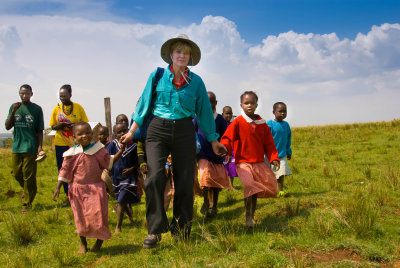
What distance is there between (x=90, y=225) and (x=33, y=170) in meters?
3.78

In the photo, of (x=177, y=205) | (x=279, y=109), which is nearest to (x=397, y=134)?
(x=279, y=109)

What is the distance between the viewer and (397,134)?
17359mm

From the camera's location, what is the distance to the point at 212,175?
5516 millimetres

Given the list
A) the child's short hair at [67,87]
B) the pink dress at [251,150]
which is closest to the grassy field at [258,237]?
the pink dress at [251,150]

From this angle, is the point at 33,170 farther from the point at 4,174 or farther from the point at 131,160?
the point at 4,174

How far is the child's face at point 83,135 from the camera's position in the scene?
167 inches

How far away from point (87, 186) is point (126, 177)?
1162 mm

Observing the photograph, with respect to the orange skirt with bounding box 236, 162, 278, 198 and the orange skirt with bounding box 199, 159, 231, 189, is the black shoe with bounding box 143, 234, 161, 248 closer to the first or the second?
the orange skirt with bounding box 236, 162, 278, 198

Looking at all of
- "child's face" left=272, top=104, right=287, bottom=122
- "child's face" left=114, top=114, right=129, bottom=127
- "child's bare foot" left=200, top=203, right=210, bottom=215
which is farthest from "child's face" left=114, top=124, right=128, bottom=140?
"child's face" left=272, top=104, right=287, bottom=122

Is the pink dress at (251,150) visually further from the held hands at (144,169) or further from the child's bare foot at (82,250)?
the child's bare foot at (82,250)

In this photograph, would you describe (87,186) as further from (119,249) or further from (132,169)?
(132,169)

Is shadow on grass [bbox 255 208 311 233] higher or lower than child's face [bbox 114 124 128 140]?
lower

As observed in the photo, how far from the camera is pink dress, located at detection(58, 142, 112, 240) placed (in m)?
4.06

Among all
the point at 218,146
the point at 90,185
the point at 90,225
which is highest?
the point at 218,146
